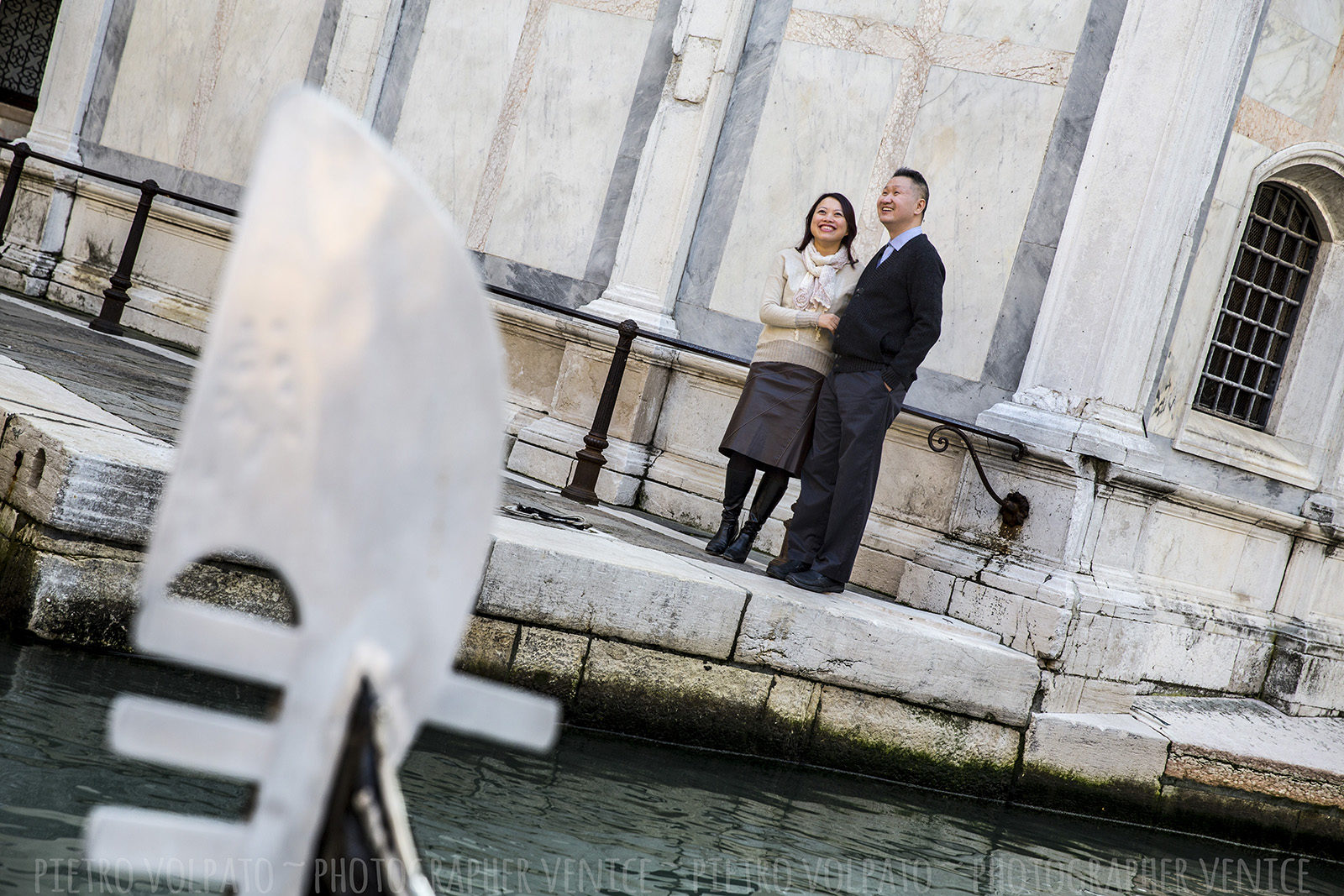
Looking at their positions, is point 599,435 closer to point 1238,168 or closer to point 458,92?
point 458,92

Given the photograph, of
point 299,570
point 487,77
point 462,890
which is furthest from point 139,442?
point 487,77

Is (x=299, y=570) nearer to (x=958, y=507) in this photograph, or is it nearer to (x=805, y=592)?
(x=805, y=592)

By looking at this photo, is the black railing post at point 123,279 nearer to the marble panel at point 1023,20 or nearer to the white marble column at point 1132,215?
the marble panel at point 1023,20

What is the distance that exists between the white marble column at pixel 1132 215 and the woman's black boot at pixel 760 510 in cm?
121

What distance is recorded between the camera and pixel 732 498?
5414 millimetres

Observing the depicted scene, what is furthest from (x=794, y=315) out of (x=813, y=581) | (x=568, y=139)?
(x=568, y=139)

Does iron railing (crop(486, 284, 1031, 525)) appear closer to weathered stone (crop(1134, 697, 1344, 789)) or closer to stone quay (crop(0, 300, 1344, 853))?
stone quay (crop(0, 300, 1344, 853))

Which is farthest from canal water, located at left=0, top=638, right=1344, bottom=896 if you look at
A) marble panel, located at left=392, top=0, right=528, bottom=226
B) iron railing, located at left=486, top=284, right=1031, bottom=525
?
marble panel, located at left=392, top=0, right=528, bottom=226

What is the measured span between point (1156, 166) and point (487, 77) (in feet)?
13.3

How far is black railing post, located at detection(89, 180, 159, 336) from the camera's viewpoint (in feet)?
24.7

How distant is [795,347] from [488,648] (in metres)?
1.93

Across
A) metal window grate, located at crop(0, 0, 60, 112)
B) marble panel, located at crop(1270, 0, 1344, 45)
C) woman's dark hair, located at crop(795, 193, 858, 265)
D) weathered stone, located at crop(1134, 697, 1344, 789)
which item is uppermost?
marble panel, located at crop(1270, 0, 1344, 45)

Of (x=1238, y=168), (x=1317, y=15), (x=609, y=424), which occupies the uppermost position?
(x=1317, y=15)

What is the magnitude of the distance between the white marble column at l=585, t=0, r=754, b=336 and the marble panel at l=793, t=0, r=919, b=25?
1.34ft
